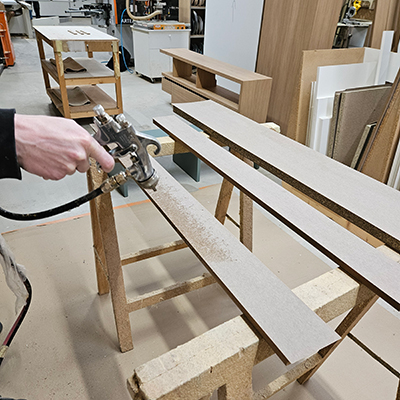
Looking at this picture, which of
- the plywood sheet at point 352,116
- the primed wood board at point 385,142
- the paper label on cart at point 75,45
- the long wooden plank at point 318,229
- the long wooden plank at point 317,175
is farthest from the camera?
the paper label on cart at point 75,45

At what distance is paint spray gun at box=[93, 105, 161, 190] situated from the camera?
2.73 ft

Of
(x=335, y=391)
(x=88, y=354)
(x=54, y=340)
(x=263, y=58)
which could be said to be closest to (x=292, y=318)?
(x=335, y=391)

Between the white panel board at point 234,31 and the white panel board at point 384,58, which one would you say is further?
the white panel board at point 234,31

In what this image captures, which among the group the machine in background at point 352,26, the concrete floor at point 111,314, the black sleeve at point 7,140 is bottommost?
the concrete floor at point 111,314

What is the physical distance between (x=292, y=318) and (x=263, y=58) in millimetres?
2735

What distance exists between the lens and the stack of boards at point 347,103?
7.42 ft

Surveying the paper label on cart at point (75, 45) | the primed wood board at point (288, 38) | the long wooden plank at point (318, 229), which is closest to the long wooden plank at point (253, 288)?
the long wooden plank at point (318, 229)

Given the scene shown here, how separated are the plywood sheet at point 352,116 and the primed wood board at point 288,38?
0.53m

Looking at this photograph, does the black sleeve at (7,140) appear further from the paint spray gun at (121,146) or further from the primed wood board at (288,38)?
the primed wood board at (288,38)

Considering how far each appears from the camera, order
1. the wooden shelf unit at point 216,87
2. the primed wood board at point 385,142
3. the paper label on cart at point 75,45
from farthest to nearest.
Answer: the paper label on cart at point 75,45 → the wooden shelf unit at point 216,87 → the primed wood board at point 385,142

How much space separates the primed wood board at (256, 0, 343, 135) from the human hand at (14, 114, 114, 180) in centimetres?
236

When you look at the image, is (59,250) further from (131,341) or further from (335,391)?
(335,391)

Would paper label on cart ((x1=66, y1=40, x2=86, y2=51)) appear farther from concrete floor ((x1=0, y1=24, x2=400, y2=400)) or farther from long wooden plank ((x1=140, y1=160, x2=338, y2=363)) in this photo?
long wooden plank ((x1=140, y1=160, x2=338, y2=363))

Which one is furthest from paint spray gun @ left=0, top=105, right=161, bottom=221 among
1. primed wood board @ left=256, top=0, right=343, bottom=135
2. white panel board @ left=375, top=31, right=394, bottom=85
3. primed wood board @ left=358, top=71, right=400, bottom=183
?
white panel board @ left=375, top=31, right=394, bottom=85
